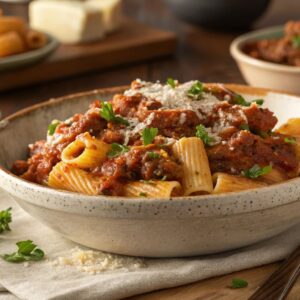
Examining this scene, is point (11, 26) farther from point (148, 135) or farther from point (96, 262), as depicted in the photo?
point (96, 262)

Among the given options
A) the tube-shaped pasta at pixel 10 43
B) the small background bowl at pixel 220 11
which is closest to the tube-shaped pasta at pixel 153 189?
the tube-shaped pasta at pixel 10 43

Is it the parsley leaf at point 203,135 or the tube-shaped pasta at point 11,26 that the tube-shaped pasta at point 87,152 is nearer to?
the parsley leaf at point 203,135

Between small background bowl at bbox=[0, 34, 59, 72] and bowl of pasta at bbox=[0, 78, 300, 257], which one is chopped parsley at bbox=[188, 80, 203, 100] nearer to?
bowl of pasta at bbox=[0, 78, 300, 257]

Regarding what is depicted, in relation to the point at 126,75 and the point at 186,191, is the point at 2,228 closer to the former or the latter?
the point at 186,191

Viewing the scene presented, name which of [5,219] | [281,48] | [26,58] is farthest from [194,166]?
[26,58]

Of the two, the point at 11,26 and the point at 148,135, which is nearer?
the point at 148,135

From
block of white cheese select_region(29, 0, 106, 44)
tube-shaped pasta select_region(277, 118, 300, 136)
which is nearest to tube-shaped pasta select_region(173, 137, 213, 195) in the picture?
tube-shaped pasta select_region(277, 118, 300, 136)

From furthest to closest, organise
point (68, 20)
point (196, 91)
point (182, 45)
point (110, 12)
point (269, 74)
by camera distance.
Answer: point (182, 45)
point (110, 12)
point (68, 20)
point (269, 74)
point (196, 91)
